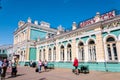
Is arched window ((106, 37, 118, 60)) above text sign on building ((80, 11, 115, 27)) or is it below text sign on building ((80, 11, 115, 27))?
below

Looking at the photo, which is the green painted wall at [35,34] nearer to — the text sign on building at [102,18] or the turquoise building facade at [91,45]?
the turquoise building facade at [91,45]

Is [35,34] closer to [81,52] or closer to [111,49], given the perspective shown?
[81,52]

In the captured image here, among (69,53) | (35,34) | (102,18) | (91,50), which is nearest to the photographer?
(102,18)

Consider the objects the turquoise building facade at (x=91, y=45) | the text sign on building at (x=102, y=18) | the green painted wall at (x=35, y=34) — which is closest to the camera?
the turquoise building facade at (x=91, y=45)

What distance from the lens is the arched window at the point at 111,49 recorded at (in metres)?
12.6

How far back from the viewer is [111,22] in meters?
12.9

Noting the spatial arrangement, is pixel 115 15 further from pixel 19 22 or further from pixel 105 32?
pixel 19 22

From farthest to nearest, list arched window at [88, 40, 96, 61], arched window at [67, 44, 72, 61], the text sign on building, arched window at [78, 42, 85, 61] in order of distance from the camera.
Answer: arched window at [67, 44, 72, 61], arched window at [78, 42, 85, 61], arched window at [88, 40, 96, 61], the text sign on building

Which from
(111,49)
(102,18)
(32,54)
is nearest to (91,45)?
(111,49)

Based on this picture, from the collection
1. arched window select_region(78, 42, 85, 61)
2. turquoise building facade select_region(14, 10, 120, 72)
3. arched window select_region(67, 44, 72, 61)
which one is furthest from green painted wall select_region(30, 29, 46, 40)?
arched window select_region(78, 42, 85, 61)

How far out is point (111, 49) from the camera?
12.8m

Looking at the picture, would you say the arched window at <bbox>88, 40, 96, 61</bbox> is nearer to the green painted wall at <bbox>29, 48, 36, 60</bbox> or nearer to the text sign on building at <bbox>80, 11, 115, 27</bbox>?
the text sign on building at <bbox>80, 11, 115, 27</bbox>

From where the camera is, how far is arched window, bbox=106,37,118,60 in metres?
12.6

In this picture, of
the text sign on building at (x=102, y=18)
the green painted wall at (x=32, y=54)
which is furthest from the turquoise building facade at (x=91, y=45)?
the green painted wall at (x=32, y=54)
